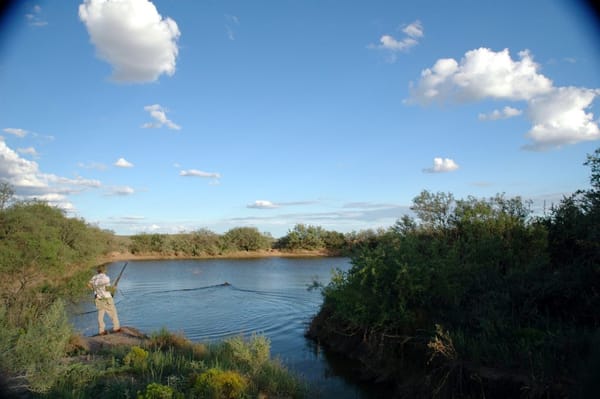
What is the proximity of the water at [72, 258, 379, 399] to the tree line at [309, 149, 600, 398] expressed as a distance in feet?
3.96

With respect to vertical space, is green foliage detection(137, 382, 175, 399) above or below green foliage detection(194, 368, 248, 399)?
above

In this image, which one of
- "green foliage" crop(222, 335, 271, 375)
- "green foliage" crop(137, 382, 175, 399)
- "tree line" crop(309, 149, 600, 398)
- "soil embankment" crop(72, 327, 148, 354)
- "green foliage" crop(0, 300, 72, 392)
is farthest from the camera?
"soil embankment" crop(72, 327, 148, 354)

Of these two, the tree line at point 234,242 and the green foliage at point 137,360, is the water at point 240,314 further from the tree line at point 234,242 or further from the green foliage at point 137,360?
the tree line at point 234,242

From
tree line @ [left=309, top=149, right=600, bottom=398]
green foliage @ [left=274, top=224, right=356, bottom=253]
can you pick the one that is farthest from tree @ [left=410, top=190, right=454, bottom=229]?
green foliage @ [left=274, top=224, right=356, bottom=253]

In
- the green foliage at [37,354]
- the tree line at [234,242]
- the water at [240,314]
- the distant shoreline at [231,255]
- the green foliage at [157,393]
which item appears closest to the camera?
the green foliage at [157,393]

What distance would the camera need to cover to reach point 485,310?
10.9 meters

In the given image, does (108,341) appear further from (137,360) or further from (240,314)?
(240,314)

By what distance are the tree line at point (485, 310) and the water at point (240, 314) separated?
121 cm

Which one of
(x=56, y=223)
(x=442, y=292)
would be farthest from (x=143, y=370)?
(x=56, y=223)

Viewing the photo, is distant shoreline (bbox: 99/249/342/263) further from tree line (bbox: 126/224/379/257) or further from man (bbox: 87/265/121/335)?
man (bbox: 87/265/121/335)

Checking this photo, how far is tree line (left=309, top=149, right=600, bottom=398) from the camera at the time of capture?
8.34m

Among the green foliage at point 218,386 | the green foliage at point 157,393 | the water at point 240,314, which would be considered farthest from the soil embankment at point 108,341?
the green foliage at point 157,393

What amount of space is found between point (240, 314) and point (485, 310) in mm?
13214

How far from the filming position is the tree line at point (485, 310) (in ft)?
27.3
